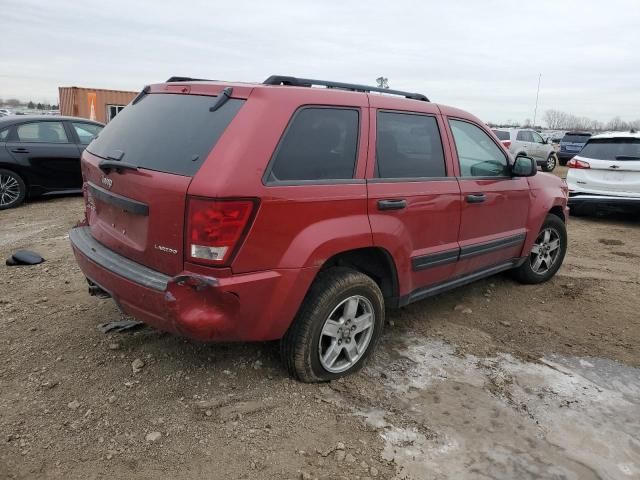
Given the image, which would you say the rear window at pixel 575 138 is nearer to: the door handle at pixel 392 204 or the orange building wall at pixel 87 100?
the orange building wall at pixel 87 100

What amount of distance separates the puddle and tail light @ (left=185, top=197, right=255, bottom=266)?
124cm

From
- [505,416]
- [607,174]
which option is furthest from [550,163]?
[505,416]

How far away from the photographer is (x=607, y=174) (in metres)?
8.51

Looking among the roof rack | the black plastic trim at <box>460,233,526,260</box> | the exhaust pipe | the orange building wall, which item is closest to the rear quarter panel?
the black plastic trim at <box>460,233,526,260</box>

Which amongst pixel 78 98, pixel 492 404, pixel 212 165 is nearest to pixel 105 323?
pixel 212 165

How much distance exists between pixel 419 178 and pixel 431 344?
1.23 meters

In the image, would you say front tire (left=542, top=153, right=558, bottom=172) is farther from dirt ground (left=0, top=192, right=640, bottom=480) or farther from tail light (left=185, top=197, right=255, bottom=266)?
tail light (left=185, top=197, right=255, bottom=266)

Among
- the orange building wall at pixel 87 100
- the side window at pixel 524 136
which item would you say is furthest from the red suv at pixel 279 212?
the orange building wall at pixel 87 100

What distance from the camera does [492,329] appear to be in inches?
163

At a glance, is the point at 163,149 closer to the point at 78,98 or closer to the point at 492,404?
the point at 492,404

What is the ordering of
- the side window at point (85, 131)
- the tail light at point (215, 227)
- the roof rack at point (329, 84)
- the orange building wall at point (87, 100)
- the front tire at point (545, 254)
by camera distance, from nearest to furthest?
the tail light at point (215, 227)
the roof rack at point (329, 84)
the front tire at point (545, 254)
the side window at point (85, 131)
the orange building wall at point (87, 100)

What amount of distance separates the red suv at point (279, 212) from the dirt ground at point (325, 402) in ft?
1.27

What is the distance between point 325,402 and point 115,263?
144 cm

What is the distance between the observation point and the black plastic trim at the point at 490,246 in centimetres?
394
